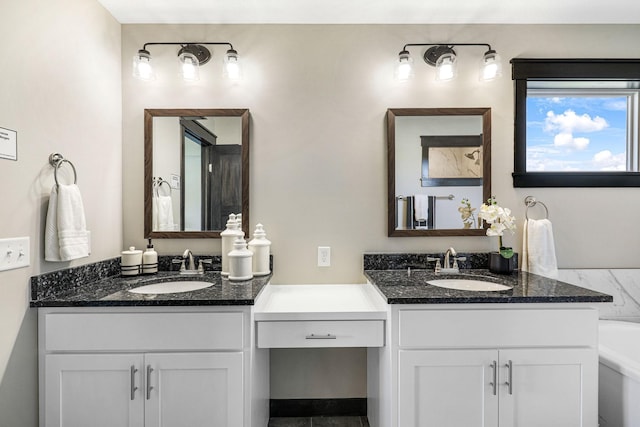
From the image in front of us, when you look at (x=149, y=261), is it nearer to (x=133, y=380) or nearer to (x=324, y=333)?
(x=133, y=380)

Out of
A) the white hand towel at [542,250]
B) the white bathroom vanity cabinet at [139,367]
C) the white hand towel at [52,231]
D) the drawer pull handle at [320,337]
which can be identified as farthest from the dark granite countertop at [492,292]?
the white hand towel at [52,231]

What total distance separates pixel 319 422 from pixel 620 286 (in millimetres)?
1874

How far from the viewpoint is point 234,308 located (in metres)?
1.38

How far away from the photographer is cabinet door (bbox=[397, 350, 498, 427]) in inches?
55.3

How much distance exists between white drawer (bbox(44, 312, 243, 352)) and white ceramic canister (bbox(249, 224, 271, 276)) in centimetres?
50

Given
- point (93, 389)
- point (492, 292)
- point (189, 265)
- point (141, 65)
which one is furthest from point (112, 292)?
point (492, 292)

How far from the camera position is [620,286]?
6.77 feet

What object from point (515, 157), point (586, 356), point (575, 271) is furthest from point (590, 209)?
point (586, 356)

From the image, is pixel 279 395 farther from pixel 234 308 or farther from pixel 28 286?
pixel 28 286

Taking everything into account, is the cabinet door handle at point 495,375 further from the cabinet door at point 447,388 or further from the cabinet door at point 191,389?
the cabinet door at point 191,389

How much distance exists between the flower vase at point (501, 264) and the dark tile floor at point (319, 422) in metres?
1.08

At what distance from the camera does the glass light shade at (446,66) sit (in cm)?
197

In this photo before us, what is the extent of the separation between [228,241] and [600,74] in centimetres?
227

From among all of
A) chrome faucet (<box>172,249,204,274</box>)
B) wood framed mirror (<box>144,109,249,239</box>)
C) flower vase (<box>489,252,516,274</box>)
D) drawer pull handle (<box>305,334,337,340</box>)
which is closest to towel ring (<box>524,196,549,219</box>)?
flower vase (<box>489,252,516,274</box>)
